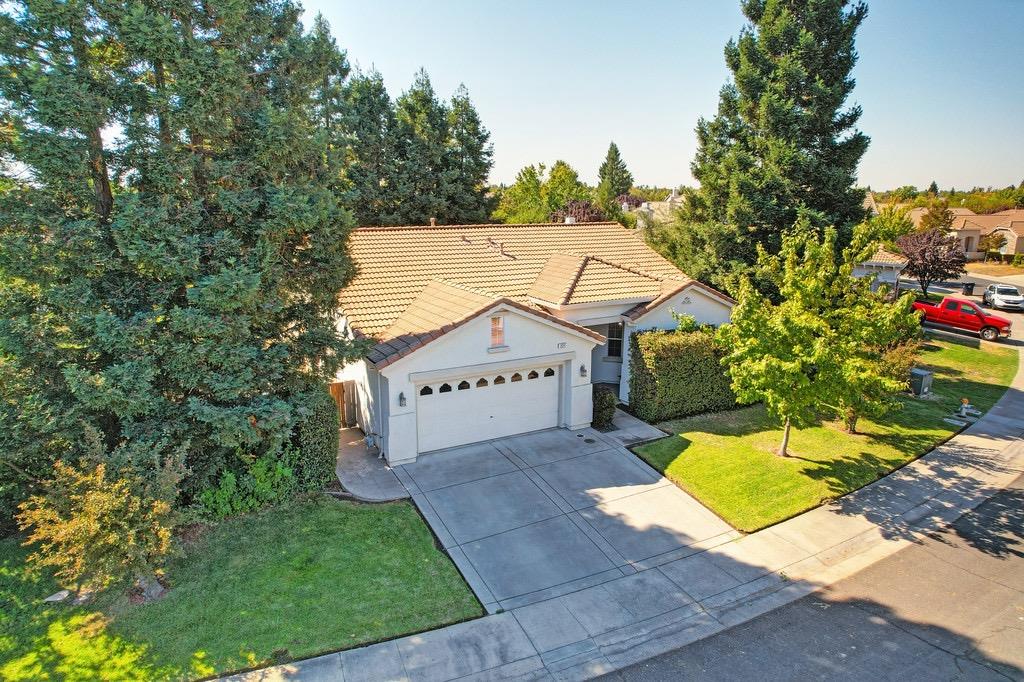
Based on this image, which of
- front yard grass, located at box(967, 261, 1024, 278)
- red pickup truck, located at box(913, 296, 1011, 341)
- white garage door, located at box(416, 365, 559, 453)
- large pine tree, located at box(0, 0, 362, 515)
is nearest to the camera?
large pine tree, located at box(0, 0, 362, 515)

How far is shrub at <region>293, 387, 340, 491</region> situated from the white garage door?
2197 millimetres

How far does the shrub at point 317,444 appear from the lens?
1144cm

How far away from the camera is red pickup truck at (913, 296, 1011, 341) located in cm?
2673

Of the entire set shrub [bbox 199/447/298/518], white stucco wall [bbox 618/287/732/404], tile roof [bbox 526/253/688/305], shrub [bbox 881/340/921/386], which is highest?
tile roof [bbox 526/253/688/305]

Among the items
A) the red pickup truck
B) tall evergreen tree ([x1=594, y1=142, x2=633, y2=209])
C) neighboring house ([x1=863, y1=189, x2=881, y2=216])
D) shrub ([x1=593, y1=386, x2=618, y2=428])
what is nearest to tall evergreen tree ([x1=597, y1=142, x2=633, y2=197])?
tall evergreen tree ([x1=594, y1=142, x2=633, y2=209])

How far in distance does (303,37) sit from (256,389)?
652 centimetres

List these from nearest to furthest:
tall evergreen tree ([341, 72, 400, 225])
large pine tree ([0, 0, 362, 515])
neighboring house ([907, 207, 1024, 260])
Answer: large pine tree ([0, 0, 362, 515])
tall evergreen tree ([341, 72, 400, 225])
neighboring house ([907, 207, 1024, 260])

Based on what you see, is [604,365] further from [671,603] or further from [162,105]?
[162,105]

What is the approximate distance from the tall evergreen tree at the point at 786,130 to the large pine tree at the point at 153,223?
1570cm

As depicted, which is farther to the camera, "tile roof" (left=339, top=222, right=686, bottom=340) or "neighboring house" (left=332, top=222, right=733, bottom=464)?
"tile roof" (left=339, top=222, right=686, bottom=340)

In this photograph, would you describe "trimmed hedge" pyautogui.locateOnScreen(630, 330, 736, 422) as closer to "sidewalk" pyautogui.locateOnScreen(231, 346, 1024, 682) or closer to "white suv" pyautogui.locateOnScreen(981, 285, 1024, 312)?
"sidewalk" pyautogui.locateOnScreen(231, 346, 1024, 682)

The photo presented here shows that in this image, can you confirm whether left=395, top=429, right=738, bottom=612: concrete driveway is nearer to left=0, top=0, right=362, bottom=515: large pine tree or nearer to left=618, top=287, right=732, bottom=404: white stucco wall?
left=618, top=287, right=732, bottom=404: white stucco wall

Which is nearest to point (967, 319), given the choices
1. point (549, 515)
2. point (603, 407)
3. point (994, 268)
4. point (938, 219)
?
point (938, 219)

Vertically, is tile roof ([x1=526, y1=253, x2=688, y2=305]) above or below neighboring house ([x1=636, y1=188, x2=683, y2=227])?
below
